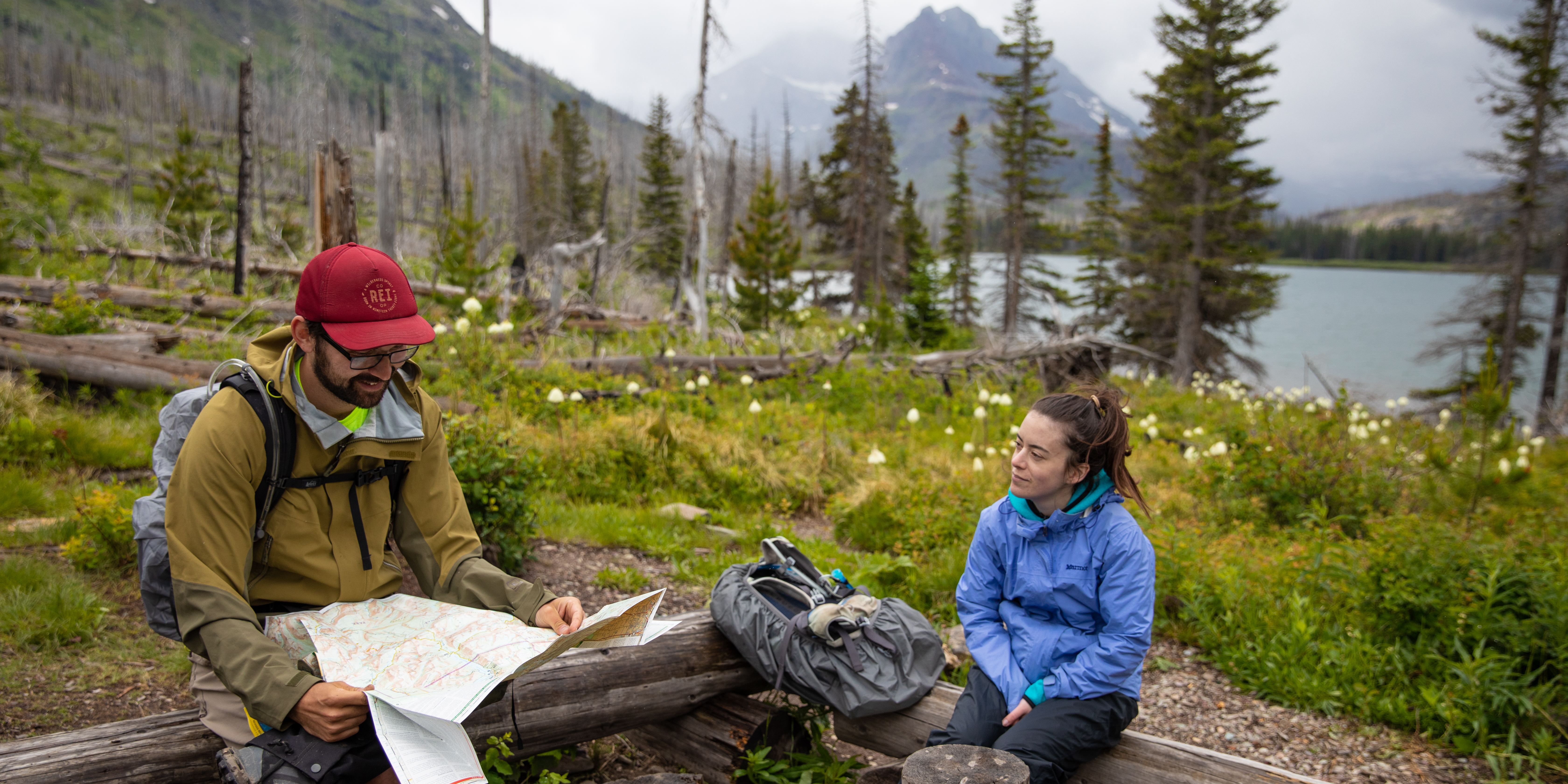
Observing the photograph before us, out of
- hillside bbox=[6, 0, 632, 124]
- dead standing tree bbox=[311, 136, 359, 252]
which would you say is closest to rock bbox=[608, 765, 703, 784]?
dead standing tree bbox=[311, 136, 359, 252]

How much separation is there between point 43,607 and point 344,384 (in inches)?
119

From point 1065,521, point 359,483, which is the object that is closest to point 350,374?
point 359,483

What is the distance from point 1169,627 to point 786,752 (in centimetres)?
284

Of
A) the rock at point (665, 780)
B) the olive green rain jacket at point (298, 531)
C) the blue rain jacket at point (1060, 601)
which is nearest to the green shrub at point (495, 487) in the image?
the olive green rain jacket at point (298, 531)

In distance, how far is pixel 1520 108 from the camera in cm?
2027

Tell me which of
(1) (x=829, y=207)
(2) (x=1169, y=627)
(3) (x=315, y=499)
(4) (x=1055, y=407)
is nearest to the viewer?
(3) (x=315, y=499)

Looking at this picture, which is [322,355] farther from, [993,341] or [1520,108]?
[1520,108]

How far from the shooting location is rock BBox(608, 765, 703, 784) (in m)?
2.59

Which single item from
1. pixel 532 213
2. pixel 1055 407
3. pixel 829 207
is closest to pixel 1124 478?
pixel 1055 407

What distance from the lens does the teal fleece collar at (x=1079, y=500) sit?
9.07 ft

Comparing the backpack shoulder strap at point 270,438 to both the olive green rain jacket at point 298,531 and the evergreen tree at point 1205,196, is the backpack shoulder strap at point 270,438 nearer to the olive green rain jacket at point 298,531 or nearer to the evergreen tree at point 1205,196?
the olive green rain jacket at point 298,531

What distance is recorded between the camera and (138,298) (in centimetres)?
1026

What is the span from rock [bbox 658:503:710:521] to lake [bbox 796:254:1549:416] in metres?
6.85

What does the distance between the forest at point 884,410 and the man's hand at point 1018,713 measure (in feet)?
2.50
